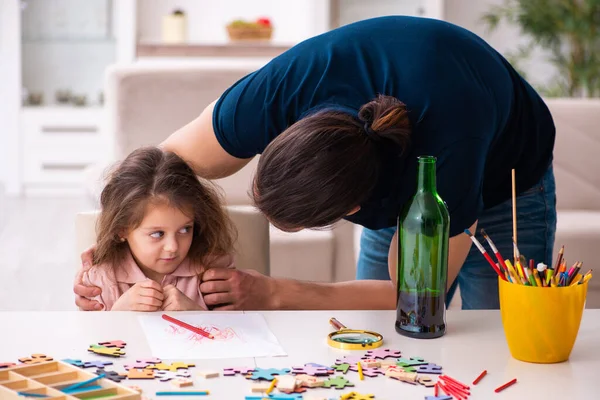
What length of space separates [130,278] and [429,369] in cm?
80

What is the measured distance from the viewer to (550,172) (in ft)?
6.46

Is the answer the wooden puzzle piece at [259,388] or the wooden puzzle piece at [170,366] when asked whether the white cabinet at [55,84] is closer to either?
the wooden puzzle piece at [170,366]

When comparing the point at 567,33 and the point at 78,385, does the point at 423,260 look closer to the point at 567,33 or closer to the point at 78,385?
the point at 78,385

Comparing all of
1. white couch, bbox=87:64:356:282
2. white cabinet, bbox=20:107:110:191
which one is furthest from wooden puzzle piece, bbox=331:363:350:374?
white cabinet, bbox=20:107:110:191

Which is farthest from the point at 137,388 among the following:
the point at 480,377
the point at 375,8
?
the point at 375,8

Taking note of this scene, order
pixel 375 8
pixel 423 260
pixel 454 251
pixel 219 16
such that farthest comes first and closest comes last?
1. pixel 219 16
2. pixel 375 8
3. pixel 454 251
4. pixel 423 260

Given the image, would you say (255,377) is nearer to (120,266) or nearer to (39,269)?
(120,266)

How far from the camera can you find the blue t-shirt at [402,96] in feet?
4.70

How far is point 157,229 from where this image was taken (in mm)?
1779

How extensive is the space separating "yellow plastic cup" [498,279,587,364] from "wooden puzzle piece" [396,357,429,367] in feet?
0.48

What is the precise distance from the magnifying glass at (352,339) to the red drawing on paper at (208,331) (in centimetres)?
15

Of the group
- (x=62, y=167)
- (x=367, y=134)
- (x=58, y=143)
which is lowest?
(x=62, y=167)

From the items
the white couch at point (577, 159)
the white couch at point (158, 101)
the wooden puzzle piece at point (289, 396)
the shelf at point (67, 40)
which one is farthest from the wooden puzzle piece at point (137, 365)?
the shelf at point (67, 40)

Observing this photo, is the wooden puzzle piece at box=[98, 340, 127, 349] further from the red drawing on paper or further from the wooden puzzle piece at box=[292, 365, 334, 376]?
the wooden puzzle piece at box=[292, 365, 334, 376]
